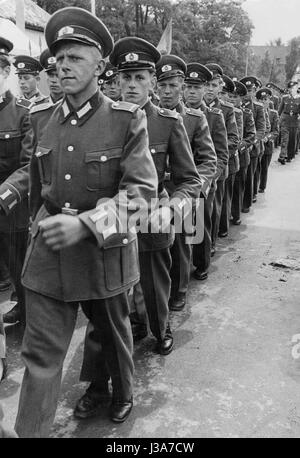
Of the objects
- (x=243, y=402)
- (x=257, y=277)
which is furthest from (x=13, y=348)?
(x=257, y=277)

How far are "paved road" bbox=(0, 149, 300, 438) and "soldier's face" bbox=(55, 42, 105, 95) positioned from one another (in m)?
1.82

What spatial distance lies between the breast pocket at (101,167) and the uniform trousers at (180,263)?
2121 millimetres

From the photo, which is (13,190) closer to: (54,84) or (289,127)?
(54,84)

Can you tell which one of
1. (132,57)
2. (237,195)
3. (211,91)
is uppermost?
(132,57)

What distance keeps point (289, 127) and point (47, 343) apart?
13.0 metres

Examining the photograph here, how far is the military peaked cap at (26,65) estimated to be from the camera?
5.98m

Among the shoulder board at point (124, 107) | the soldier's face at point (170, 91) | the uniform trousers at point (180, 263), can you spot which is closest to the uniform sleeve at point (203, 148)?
the soldier's face at point (170, 91)

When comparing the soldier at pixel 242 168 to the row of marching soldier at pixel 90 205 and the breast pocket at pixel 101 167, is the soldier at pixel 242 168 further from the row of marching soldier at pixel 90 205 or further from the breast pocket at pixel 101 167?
the breast pocket at pixel 101 167

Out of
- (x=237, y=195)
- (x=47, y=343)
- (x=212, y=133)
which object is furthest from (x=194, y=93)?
(x=47, y=343)

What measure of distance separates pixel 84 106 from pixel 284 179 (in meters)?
9.76

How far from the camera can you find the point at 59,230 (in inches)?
75.0

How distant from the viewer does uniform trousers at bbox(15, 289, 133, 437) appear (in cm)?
237

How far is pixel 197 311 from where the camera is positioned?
4.54 meters

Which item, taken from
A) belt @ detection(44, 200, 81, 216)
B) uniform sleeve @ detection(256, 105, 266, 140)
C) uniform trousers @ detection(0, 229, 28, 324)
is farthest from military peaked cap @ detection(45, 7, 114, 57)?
uniform sleeve @ detection(256, 105, 266, 140)
